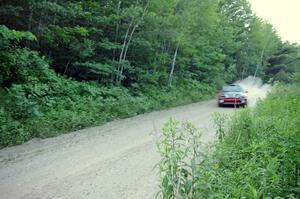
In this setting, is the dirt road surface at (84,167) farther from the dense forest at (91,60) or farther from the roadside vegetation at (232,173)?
the roadside vegetation at (232,173)

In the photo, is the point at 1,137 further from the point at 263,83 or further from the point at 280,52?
the point at 280,52

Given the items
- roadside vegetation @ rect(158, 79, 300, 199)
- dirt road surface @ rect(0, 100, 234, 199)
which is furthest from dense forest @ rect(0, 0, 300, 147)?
roadside vegetation @ rect(158, 79, 300, 199)

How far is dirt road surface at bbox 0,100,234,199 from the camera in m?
4.75

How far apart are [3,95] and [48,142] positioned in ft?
9.43

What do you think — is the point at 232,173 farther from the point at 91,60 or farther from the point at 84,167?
the point at 91,60

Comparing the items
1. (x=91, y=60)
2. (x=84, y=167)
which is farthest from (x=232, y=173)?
(x=91, y=60)

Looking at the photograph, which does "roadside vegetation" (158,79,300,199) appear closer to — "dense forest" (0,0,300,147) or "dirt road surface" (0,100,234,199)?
"dirt road surface" (0,100,234,199)

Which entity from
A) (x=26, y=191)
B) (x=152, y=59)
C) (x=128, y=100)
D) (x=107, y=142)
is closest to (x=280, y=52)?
(x=152, y=59)

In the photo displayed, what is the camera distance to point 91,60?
1435 cm

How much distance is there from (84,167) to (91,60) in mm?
9269

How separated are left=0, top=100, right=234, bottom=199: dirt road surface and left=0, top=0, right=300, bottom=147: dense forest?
43.8 inches

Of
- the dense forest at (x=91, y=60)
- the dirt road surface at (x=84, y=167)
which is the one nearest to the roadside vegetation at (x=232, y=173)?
the dirt road surface at (x=84, y=167)

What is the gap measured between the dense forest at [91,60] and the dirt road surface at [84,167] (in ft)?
3.65

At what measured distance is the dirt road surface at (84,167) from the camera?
4.75 metres
